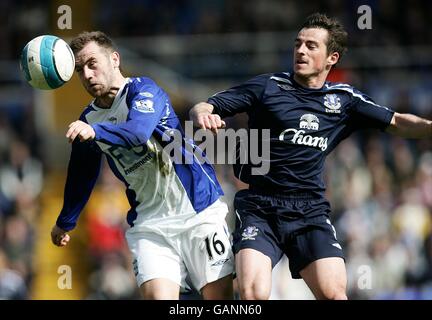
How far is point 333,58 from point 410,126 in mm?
790

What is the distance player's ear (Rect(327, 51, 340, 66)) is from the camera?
7.74 meters

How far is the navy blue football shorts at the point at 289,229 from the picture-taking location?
731 centimetres

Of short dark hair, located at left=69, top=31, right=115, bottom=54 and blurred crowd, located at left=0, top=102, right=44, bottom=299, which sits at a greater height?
blurred crowd, located at left=0, top=102, right=44, bottom=299

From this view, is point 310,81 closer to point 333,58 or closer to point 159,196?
point 333,58

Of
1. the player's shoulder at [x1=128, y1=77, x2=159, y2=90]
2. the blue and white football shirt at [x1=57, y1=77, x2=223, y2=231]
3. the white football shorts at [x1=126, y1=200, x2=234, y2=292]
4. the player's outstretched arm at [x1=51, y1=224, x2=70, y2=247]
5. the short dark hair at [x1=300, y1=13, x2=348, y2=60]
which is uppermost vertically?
the short dark hair at [x1=300, y1=13, x2=348, y2=60]

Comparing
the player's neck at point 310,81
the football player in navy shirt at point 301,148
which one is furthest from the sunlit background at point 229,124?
the player's neck at point 310,81

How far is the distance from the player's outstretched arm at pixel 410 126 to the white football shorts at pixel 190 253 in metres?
1.57

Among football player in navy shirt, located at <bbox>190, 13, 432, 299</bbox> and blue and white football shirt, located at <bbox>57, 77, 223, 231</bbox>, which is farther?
blue and white football shirt, located at <bbox>57, 77, 223, 231</bbox>

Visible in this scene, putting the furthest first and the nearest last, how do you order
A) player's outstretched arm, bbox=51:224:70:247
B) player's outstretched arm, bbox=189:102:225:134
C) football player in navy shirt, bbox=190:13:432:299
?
1. player's outstretched arm, bbox=51:224:70:247
2. football player in navy shirt, bbox=190:13:432:299
3. player's outstretched arm, bbox=189:102:225:134

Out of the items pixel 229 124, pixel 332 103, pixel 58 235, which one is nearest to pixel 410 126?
pixel 332 103

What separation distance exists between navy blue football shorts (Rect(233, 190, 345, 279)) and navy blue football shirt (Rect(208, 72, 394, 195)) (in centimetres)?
10

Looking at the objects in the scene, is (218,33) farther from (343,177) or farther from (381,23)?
(343,177)

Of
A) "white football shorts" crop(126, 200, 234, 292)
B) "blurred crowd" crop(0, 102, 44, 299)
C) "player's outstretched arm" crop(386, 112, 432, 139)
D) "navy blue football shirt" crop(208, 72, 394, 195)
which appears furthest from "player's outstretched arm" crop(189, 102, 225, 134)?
"blurred crowd" crop(0, 102, 44, 299)

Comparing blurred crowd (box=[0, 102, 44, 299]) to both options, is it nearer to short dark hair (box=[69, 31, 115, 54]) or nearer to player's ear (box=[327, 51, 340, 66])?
short dark hair (box=[69, 31, 115, 54])
